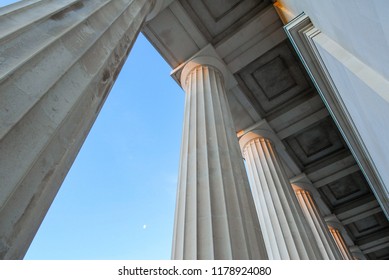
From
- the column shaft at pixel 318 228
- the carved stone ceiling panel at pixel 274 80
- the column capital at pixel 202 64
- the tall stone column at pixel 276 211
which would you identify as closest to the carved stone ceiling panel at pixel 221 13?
the column capital at pixel 202 64

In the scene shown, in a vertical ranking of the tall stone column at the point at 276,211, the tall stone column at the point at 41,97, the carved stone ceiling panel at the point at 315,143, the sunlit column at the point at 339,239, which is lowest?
the tall stone column at the point at 41,97

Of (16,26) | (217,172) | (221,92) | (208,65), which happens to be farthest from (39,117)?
(208,65)

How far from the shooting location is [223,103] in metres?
16.7

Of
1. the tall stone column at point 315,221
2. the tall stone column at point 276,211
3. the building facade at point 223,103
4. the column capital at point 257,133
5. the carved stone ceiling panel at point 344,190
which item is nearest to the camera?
the building facade at point 223,103

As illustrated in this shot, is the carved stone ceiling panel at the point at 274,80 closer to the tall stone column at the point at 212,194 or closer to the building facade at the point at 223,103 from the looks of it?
the building facade at the point at 223,103

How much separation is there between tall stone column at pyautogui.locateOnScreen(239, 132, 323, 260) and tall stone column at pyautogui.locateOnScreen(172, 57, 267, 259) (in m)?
7.87

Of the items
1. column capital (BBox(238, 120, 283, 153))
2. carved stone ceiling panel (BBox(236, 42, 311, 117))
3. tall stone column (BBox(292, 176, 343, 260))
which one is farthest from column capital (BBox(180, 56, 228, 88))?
tall stone column (BBox(292, 176, 343, 260))

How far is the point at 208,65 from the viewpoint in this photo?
20234 millimetres

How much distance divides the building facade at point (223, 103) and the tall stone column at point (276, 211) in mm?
88

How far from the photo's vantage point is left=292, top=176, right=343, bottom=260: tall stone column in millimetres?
22400

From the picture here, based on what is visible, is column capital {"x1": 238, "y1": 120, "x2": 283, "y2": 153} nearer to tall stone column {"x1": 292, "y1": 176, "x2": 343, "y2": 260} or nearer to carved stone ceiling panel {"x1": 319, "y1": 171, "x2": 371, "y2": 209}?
tall stone column {"x1": 292, "y1": 176, "x2": 343, "y2": 260}

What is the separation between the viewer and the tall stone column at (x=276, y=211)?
1743cm

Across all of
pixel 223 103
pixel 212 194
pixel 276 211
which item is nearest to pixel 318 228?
pixel 276 211

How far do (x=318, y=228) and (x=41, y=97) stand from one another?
26.4 metres
